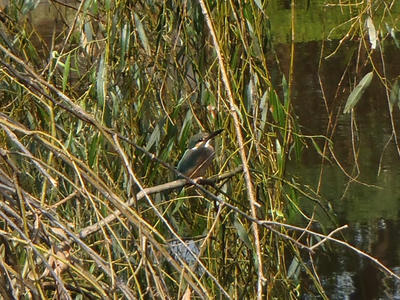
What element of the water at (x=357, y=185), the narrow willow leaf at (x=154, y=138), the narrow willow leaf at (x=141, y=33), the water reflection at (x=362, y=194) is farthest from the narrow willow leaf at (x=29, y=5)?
the water reflection at (x=362, y=194)

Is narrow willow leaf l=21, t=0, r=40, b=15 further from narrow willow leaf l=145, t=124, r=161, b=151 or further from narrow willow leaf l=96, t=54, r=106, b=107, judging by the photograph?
narrow willow leaf l=145, t=124, r=161, b=151

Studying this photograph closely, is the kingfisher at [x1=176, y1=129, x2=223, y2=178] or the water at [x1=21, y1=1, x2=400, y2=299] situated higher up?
the kingfisher at [x1=176, y1=129, x2=223, y2=178]

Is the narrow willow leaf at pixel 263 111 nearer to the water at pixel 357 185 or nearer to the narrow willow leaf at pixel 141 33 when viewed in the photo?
the narrow willow leaf at pixel 141 33

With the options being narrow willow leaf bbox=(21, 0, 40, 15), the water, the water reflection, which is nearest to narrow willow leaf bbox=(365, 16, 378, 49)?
narrow willow leaf bbox=(21, 0, 40, 15)

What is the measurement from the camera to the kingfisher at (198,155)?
1901 millimetres

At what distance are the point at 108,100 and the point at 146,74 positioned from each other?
0.32 feet

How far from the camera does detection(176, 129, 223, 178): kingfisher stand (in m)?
1.90

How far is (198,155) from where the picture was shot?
1914 millimetres

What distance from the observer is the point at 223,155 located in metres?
1.87

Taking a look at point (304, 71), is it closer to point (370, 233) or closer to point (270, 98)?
point (370, 233)

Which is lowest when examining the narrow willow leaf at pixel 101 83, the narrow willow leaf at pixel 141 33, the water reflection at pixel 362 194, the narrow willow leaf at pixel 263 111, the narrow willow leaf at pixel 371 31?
the water reflection at pixel 362 194

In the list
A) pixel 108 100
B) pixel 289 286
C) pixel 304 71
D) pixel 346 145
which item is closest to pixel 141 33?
pixel 108 100

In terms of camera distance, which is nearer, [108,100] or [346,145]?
[108,100]

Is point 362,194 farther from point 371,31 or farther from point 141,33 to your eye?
point 371,31
